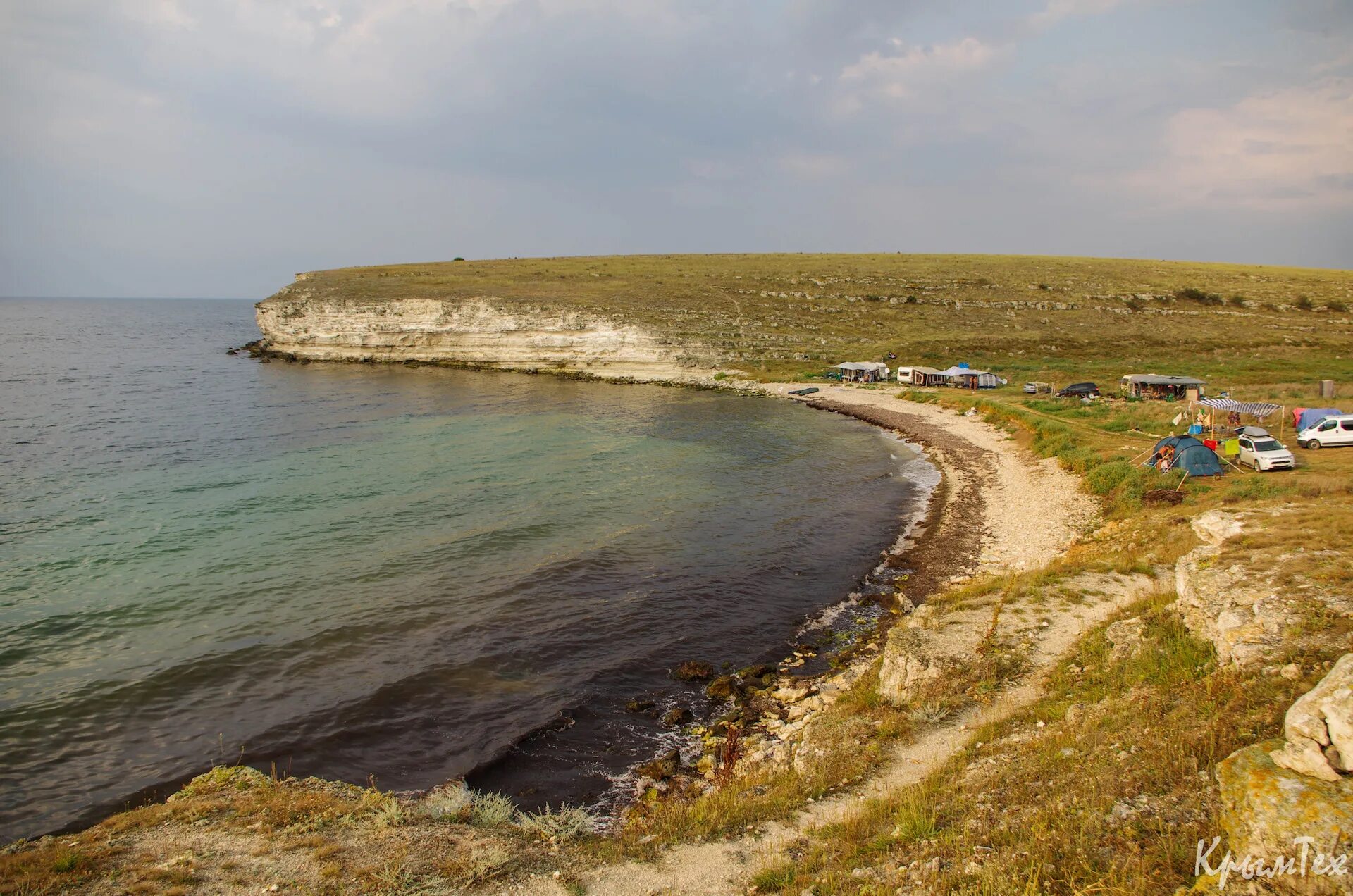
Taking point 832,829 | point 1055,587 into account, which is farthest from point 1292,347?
point 832,829

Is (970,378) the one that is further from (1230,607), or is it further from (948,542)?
(1230,607)

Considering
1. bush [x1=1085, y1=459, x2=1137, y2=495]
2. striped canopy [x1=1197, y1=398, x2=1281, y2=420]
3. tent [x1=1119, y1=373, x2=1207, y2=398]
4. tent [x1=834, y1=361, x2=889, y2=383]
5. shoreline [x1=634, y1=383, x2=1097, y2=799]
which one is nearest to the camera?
shoreline [x1=634, y1=383, x2=1097, y2=799]

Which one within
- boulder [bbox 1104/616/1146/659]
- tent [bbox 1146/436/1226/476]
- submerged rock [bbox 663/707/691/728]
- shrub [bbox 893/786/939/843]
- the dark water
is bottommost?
submerged rock [bbox 663/707/691/728]

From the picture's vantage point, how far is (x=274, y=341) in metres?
93.6

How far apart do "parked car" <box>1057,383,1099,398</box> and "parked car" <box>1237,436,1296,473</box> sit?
26.2 metres

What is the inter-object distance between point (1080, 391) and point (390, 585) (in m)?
52.3

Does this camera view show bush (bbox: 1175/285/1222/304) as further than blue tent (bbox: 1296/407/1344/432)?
Yes

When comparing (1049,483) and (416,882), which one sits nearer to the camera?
(416,882)

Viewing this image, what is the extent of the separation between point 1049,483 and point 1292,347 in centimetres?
6639

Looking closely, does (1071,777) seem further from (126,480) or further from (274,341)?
(274,341)

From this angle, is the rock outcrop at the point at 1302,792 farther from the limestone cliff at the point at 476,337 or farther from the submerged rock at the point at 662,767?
the limestone cliff at the point at 476,337

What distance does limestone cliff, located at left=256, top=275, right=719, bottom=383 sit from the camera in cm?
7856

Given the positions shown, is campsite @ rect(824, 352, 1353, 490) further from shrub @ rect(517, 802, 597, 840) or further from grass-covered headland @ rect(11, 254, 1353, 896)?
shrub @ rect(517, 802, 597, 840)

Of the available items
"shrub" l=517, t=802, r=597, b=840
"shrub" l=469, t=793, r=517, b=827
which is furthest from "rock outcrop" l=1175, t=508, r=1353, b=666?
"shrub" l=469, t=793, r=517, b=827
